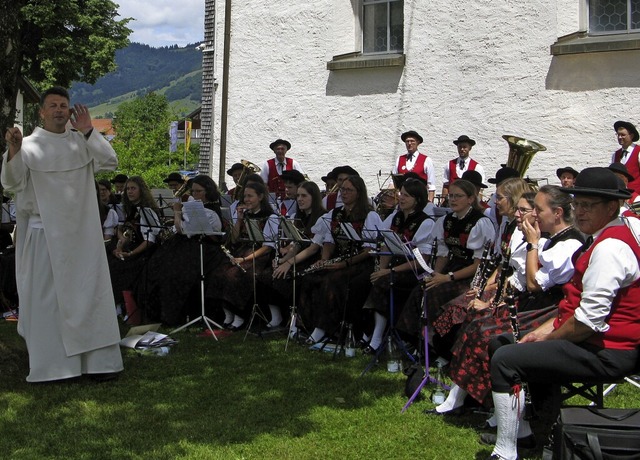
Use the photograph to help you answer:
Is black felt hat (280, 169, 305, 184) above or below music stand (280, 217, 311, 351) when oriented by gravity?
above

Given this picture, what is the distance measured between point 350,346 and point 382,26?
26.2ft

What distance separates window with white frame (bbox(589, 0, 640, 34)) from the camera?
40.2ft

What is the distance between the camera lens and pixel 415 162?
12.8 meters

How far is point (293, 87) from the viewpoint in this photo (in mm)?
15180

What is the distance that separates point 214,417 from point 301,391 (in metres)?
0.96

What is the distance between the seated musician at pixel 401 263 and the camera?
26.5 ft

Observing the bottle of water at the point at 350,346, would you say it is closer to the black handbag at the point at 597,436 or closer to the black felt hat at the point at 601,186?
the black felt hat at the point at 601,186

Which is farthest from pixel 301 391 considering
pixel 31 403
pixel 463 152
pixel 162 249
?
pixel 463 152

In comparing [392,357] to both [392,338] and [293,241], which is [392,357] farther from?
[293,241]

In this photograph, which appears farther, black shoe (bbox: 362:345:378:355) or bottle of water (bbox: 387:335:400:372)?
black shoe (bbox: 362:345:378:355)

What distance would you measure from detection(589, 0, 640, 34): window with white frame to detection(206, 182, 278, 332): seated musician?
230 inches

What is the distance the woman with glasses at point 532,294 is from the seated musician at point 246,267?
154 inches

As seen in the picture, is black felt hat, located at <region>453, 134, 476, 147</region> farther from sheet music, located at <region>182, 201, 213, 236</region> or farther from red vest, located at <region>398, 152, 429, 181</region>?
sheet music, located at <region>182, 201, 213, 236</region>

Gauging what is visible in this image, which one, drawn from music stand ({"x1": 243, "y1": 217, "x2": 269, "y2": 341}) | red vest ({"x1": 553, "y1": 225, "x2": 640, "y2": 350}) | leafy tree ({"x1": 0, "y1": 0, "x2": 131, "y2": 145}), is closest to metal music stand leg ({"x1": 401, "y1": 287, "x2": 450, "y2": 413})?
red vest ({"x1": 553, "y1": 225, "x2": 640, "y2": 350})
